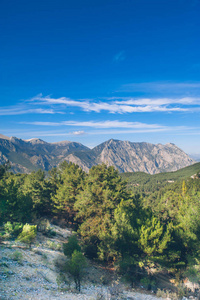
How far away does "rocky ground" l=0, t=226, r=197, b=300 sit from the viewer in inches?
503

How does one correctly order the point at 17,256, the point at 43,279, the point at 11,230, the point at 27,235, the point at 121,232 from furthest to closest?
the point at 121,232, the point at 11,230, the point at 27,235, the point at 17,256, the point at 43,279

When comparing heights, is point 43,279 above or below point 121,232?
below

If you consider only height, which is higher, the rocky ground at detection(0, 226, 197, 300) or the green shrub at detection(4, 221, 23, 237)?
the green shrub at detection(4, 221, 23, 237)

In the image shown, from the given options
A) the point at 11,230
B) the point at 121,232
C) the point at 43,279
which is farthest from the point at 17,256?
the point at 121,232

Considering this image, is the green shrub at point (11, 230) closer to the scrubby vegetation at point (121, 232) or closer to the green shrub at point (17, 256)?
the scrubby vegetation at point (121, 232)

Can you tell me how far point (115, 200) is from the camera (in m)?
28.0

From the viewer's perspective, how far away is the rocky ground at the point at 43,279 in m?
12.8

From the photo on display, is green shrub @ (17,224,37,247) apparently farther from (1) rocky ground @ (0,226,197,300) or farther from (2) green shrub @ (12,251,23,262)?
(2) green shrub @ (12,251,23,262)

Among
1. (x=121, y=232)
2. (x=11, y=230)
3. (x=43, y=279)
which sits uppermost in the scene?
(x=11, y=230)

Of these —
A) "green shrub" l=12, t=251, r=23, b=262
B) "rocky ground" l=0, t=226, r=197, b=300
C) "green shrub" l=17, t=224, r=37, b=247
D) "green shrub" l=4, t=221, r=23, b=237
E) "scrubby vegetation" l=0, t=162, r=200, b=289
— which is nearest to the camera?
"rocky ground" l=0, t=226, r=197, b=300

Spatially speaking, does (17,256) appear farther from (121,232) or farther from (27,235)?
(121,232)

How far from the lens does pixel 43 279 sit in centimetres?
1523

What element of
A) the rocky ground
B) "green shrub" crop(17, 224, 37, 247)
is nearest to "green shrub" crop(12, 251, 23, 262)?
the rocky ground

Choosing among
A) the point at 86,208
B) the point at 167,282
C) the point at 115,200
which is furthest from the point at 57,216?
the point at 167,282
